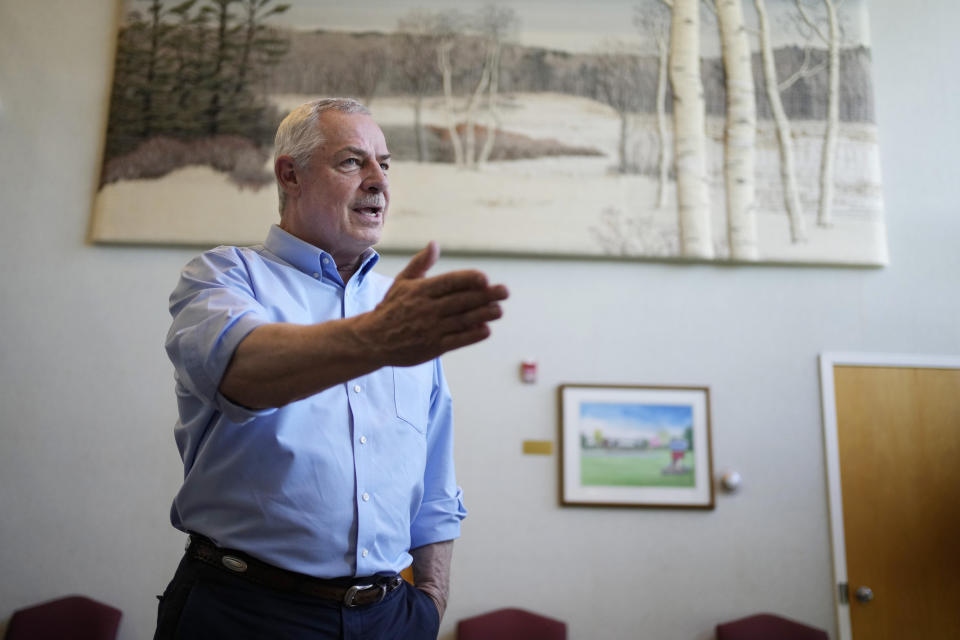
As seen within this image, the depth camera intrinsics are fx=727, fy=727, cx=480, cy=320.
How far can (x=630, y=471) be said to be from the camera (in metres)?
3.53

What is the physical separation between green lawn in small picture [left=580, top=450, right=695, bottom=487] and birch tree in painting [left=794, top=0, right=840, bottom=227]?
4.95 feet

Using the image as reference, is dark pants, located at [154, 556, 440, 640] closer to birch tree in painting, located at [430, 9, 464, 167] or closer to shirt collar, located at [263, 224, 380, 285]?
shirt collar, located at [263, 224, 380, 285]

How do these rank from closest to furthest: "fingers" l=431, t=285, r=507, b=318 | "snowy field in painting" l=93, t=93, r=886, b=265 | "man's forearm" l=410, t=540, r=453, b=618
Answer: "fingers" l=431, t=285, r=507, b=318
"man's forearm" l=410, t=540, r=453, b=618
"snowy field in painting" l=93, t=93, r=886, b=265

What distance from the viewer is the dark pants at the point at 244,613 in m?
1.11

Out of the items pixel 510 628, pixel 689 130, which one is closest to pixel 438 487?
pixel 510 628

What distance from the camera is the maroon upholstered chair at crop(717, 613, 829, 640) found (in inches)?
129

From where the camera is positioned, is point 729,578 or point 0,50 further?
point 0,50

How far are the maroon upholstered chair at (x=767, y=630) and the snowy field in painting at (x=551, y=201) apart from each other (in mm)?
1754

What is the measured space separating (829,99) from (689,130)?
0.79 meters

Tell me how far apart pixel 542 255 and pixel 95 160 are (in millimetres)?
2406

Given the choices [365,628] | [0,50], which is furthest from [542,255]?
[0,50]

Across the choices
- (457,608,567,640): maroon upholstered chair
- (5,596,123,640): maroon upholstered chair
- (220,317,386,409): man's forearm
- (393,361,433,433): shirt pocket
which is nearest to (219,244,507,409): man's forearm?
(220,317,386,409): man's forearm

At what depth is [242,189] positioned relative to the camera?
3732 mm

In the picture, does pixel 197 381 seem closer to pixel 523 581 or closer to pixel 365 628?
pixel 365 628
